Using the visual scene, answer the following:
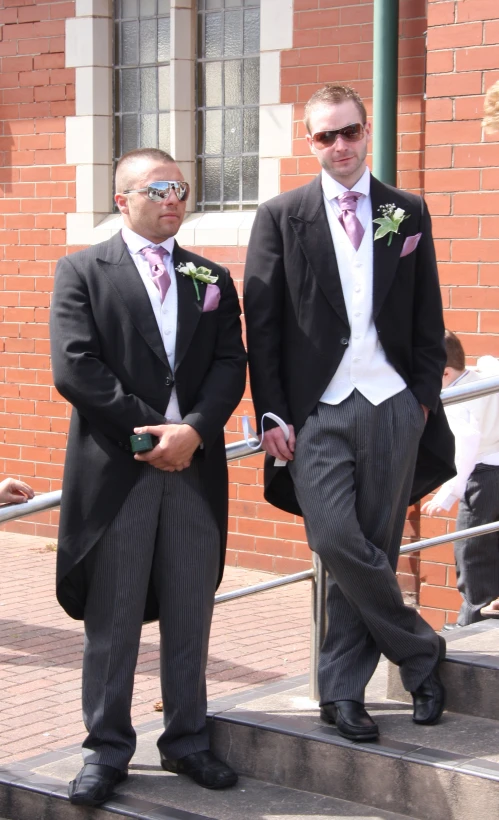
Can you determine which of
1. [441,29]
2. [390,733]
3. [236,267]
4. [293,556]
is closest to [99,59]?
[236,267]

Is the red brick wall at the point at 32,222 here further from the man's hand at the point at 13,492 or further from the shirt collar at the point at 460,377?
the man's hand at the point at 13,492

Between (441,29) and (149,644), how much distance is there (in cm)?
370

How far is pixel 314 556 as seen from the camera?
434cm

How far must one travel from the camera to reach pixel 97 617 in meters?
3.95

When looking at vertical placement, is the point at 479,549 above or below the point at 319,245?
below

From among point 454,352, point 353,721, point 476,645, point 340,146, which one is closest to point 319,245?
point 340,146

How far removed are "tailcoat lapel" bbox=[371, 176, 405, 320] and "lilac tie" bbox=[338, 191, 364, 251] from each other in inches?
2.1

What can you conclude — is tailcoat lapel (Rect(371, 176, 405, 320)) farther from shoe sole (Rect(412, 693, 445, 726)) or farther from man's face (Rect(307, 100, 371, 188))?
shoe sole (Rect(412, 693, 445, 726))

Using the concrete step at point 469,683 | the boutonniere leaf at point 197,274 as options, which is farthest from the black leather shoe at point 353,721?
the boutonniere leaf at point 197,274

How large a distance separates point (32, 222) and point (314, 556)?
5.74 metres

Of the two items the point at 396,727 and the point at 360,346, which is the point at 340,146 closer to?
the point at 360,346

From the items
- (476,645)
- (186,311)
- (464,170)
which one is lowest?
(476,645)

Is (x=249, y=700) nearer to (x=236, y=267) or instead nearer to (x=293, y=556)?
(x=293, y=556)

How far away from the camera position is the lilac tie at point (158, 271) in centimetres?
403
